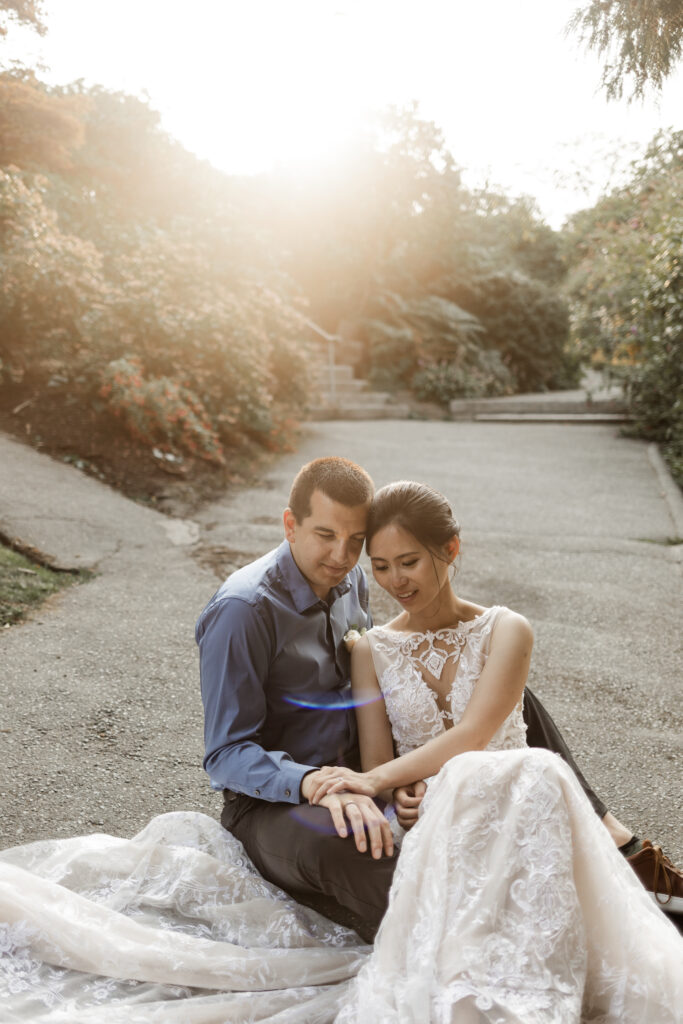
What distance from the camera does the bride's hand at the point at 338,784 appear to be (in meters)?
2.12

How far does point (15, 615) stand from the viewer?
185 inches

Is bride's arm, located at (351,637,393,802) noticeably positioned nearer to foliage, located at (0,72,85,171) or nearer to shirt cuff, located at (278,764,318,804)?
shirt cuff, located at (278,764,318,804)

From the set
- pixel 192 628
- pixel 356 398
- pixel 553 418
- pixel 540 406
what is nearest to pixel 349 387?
pixel 356 398

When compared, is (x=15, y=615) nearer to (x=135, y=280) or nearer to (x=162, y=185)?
(x=135, y=280)

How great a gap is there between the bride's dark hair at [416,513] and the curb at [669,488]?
203 inches

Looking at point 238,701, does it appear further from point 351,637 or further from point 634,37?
point 634,37

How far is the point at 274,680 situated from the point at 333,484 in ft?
1.94

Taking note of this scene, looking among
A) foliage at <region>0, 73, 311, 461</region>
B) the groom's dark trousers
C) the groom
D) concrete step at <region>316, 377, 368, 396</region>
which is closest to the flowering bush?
foliage at <region>0, 73, 311, 461</region>

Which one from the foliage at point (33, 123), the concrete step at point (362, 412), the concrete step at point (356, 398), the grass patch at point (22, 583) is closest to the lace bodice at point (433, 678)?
the grass patch at point (22, 583)

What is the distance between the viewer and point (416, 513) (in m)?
2.28

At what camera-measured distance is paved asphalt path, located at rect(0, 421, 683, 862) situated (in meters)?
3.21

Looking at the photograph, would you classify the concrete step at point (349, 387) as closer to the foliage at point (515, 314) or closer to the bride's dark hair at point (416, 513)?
the foliage at point (515, 314)

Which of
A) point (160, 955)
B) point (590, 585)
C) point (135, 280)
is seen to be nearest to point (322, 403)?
point (135, 280)

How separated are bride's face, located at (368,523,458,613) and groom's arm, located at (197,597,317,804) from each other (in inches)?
14.4
